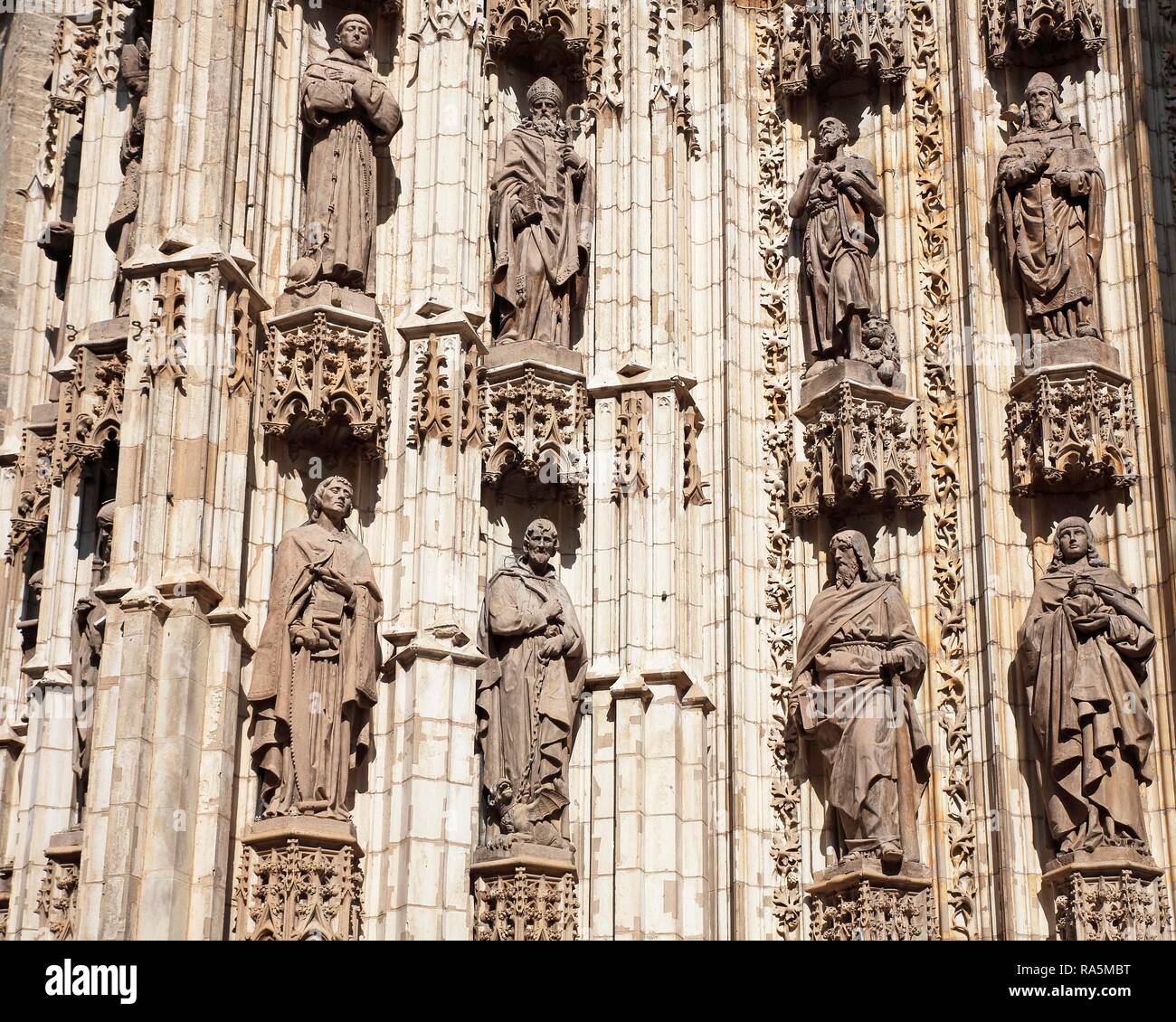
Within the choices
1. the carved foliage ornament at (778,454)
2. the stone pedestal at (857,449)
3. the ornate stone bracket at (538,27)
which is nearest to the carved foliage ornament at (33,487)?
the ornate stone bracket at (538,27)

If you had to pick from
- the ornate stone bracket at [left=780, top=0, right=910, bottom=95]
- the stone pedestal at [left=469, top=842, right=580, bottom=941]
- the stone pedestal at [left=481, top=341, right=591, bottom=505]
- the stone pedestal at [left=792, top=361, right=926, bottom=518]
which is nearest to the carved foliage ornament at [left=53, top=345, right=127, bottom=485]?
the stone pedestal at [left=481, top=341, right=591, bottom=505]

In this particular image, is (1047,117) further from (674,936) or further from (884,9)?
(674,936)

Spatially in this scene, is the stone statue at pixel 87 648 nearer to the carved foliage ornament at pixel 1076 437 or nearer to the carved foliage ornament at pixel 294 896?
the carved foliage ornament at pixel 294 896

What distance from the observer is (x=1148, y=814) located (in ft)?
48.1

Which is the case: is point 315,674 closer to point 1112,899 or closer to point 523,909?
point 523,909

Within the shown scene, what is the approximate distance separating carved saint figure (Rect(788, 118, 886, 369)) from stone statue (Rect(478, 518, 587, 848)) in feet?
8.62

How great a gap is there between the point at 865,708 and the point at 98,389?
5336 mm

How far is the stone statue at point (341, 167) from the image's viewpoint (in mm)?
15344

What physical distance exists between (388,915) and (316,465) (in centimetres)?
298

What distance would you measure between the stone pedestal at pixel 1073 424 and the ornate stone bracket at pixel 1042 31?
7.68 feet

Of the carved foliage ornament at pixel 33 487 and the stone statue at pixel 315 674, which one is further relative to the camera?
the carved foliage ornament at pixel 33 487

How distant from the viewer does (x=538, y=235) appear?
622 inches

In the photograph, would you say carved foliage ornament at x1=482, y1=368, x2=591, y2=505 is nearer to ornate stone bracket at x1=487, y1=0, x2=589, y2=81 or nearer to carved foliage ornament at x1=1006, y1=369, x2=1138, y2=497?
ornate stone bracket at x1=487, y1=0, x2=589, y2=81

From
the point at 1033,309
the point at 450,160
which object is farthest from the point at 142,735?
the point at 1033,309
